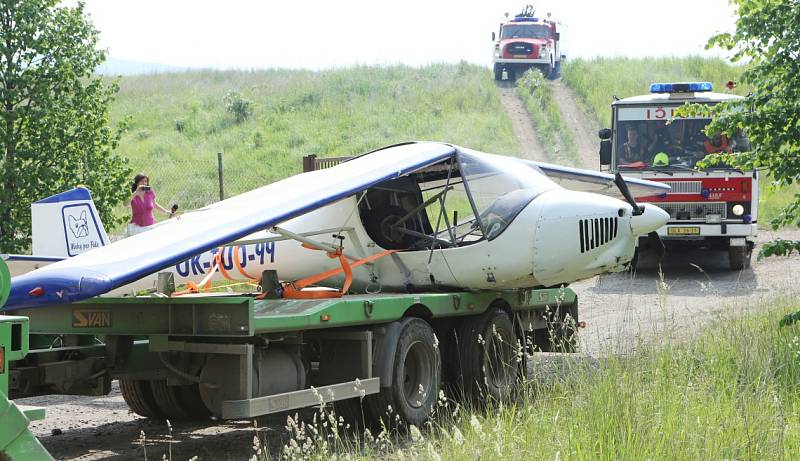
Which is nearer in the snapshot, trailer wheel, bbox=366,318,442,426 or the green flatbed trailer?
the green flatbed trailer

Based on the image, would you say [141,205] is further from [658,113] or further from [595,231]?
[658,113]

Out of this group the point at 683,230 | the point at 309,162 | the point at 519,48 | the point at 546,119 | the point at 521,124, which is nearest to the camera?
the point at 309,162

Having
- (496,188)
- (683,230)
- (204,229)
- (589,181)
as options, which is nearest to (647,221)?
(496,188)

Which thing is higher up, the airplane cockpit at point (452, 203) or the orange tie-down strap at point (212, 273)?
the airplane cockpit at point (452, 203)

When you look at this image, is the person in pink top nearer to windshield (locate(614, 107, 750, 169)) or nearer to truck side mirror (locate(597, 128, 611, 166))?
truck side mirror (locate(597, 128, 611, 166))

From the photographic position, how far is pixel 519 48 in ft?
150

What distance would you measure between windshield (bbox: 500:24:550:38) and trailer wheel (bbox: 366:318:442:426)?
37863 mm

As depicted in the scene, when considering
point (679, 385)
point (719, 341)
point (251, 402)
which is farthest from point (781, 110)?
point (251, 402)

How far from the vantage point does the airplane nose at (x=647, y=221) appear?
9.66 m

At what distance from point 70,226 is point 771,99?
6727 millimetres

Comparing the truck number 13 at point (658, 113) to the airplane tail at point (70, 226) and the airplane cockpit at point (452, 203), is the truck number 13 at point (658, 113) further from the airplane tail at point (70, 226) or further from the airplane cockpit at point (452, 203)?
the airplane tail at point (70, 226)

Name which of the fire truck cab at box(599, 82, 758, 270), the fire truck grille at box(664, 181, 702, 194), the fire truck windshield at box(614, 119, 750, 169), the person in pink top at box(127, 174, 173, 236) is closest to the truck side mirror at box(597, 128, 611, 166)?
the fire truck cab at box(599, 82, 758, 270)

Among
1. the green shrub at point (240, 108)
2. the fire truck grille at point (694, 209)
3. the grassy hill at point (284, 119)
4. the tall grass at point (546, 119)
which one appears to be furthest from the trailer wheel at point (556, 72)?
the fire truck grille at point (694, 209)

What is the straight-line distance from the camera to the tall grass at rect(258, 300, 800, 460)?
5.67m
